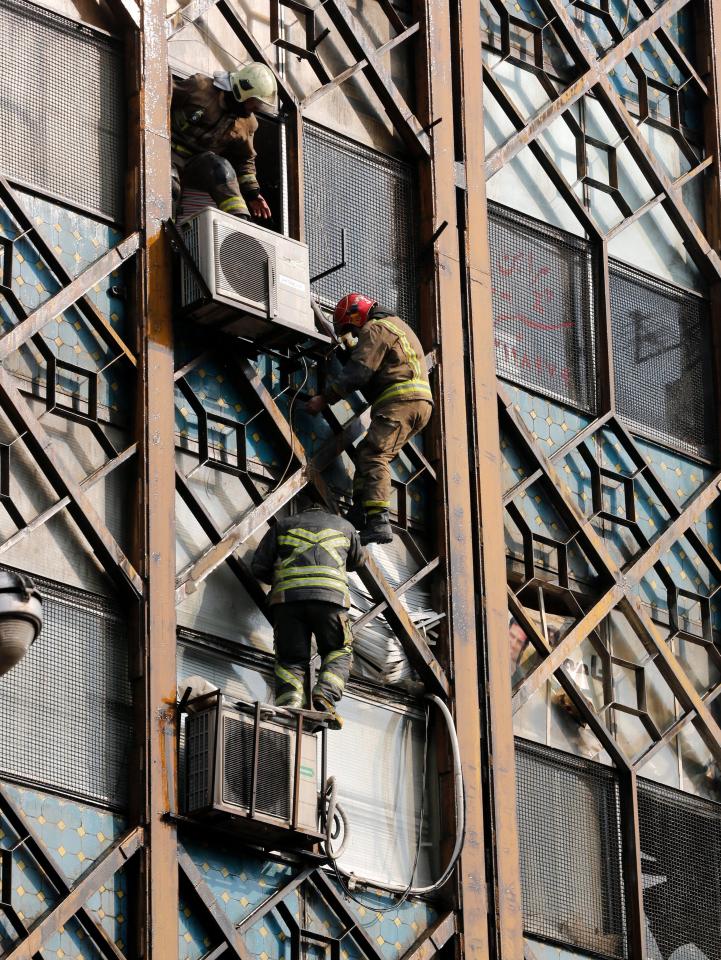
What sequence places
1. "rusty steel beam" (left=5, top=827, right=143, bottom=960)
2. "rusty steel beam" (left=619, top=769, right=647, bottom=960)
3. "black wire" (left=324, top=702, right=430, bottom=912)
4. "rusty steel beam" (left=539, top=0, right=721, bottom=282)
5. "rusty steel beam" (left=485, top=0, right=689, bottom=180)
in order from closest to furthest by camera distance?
"rusty steel beam" (left=5, top=827, right=143, bottom=960)
"black wire" (left=324, top=702, right=430, bottom=912)
"rusty steel beam" (left=619, top=769, right=647, bottom=960)
"rusty steel beam" (left=485, top=0, right=689, bottom=180)
"rusty steel beam" (left=539, top=0, right=721, bottom=282)

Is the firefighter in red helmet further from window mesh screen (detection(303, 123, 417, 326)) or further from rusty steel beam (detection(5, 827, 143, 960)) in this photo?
rusty steel beam (detection(5, 827, 143, 960))

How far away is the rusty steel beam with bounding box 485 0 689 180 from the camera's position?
80.7 feet

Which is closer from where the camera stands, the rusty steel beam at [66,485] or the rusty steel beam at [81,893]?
the rusty steel beam at [81,893]

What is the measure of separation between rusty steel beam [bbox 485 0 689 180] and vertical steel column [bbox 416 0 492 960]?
2.33 feet

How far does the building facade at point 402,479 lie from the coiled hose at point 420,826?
0.06 m

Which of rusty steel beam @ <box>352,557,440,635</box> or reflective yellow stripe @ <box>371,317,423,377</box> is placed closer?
rusty steel beam @ <box>352,557,440,635</box>

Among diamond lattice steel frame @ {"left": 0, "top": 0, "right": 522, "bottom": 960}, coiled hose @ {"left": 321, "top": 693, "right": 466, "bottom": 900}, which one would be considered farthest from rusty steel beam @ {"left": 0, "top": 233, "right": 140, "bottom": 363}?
coiled hose @ {"left": 321, "top": 693, "right": 466, "bottom": 900}

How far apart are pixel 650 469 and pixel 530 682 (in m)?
3.13

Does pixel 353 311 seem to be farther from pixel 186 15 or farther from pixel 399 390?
pixel 186 15

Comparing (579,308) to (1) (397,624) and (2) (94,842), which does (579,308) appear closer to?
(1) (397,624)

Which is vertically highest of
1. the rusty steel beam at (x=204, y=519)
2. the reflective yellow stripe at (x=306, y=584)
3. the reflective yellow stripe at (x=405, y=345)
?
the reflective yellow stripe at (x=405, y=345)

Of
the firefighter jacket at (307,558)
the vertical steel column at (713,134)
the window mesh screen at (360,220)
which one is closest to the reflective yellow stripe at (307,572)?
the firefighter jacket at (307,558)

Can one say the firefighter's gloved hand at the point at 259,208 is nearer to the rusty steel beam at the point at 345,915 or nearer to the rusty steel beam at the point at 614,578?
the rusty steel beam at the point at 614,578

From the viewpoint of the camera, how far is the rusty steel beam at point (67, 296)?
19812mm
